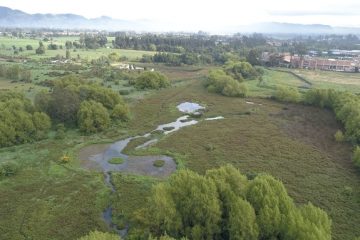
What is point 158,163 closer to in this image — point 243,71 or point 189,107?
point 189,107

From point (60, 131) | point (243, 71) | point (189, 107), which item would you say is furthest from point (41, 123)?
point (243, 71)

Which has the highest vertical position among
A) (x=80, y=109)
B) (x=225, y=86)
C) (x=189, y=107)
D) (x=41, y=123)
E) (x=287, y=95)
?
(x=225, y=86)

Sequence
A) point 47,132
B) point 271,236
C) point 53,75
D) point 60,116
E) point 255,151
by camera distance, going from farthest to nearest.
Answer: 1. point 53,75
2. point 60,116
3. point 47,132
4. point 255,151
5. point 271,236

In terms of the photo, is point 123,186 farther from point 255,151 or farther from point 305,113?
point 305,113

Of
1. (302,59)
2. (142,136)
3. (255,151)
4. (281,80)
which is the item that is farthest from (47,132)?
(302,59)

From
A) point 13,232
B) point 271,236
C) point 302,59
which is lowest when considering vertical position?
point 13,232

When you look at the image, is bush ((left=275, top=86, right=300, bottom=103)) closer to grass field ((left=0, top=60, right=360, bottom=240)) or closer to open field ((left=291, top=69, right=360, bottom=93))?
grass field ((left=0, top=60, right=360, bottom=240))

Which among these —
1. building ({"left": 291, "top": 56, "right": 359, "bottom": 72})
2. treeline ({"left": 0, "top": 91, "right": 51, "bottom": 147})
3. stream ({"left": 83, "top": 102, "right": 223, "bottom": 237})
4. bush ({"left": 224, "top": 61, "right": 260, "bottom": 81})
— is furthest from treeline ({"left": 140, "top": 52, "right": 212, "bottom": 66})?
treeline ({"left": 0, "top": 91, "right": 51, "bottom": 147})
